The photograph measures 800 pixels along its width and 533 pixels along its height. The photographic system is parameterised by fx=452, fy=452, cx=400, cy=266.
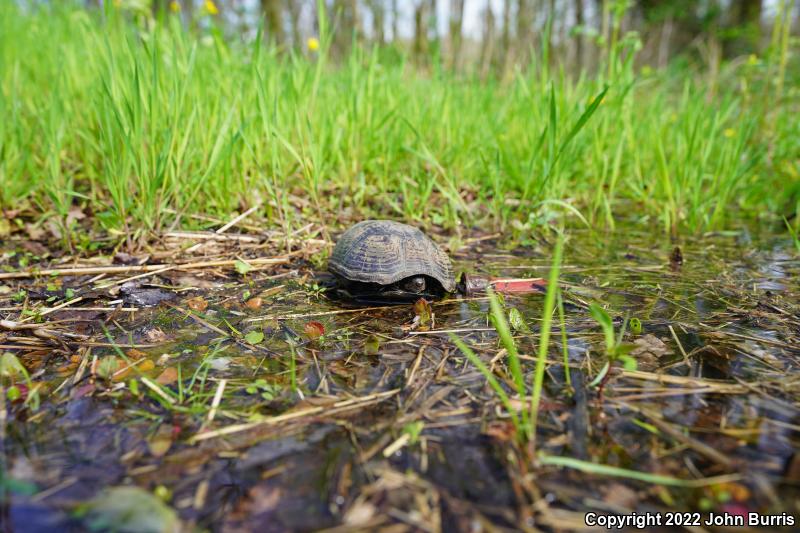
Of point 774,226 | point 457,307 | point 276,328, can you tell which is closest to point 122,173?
point 276,328

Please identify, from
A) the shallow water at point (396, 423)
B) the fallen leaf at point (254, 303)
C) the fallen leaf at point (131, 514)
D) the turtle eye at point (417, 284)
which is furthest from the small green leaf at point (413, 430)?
the fallen leaf at point (254, 303)

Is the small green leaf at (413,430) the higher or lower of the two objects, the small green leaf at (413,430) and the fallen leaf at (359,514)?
the higher

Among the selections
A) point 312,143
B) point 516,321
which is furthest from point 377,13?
point 516,321

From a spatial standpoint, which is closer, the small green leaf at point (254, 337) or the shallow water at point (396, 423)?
the shallow water at point (396, 423)

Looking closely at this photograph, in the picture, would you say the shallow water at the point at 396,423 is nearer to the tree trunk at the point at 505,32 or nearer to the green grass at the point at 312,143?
the green grass at the point at 312,143

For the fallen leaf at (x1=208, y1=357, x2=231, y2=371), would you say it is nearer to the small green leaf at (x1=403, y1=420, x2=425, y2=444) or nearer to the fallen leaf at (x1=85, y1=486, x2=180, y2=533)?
the fallen leaf at (x1=85, y1=486, x2=180, y2=533)

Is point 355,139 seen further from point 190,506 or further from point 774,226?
point 774,226
